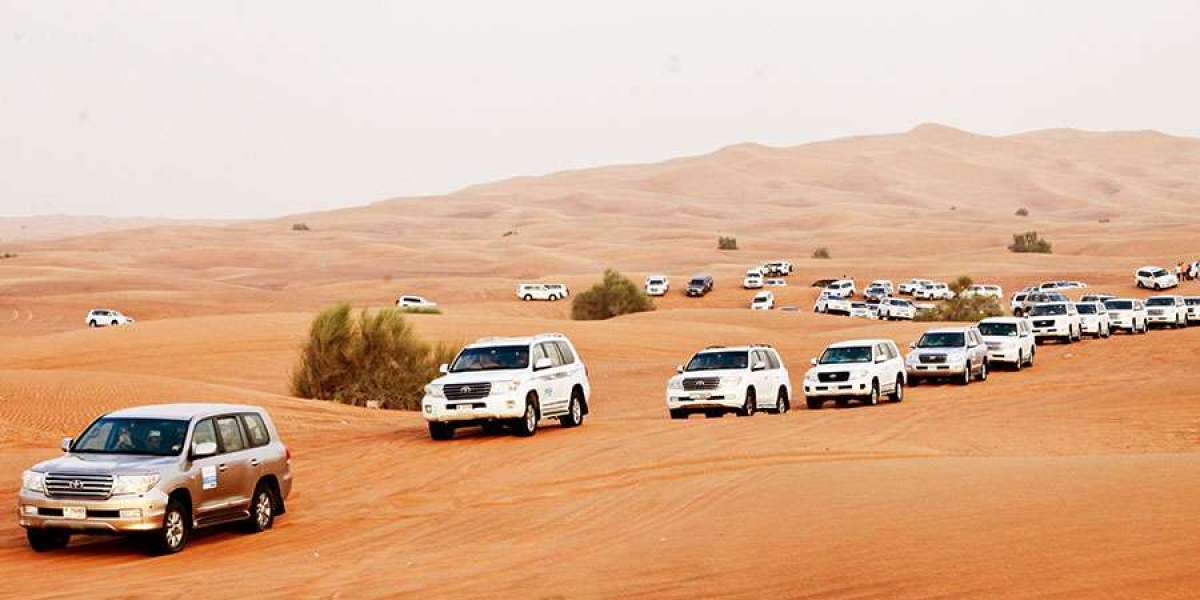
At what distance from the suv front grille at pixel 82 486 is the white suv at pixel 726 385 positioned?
15.6 metres

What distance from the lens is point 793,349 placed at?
51594mm

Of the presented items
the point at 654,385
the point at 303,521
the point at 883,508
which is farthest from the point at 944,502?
the point at 654,385

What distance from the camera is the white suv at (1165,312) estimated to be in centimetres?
5833

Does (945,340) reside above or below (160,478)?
above

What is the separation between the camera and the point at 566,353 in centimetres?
2752

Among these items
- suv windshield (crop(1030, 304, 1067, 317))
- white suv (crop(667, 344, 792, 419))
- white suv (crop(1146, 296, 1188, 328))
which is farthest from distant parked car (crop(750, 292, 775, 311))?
white suv (crop(667, 344, 792, 419))

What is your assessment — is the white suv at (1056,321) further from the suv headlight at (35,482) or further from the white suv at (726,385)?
the suv headlight at (35,482)

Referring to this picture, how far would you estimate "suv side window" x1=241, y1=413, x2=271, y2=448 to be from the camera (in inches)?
690

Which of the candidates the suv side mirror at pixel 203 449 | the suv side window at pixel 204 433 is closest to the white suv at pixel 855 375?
the suv side window at pixel 204 433

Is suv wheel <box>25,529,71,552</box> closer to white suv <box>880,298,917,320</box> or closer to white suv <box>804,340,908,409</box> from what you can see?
white suv <box>804,340,908,409</box>

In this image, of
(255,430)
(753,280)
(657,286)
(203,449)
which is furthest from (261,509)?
(753,280)

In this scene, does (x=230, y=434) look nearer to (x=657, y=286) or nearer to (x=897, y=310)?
(x=897, y=310)

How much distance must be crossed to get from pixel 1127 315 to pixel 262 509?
45.4 m

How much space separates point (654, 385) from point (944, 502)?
26.7m
